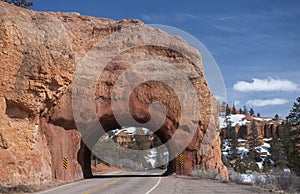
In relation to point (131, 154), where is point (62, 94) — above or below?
above

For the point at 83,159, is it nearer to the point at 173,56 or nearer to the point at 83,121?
the point at 83,121

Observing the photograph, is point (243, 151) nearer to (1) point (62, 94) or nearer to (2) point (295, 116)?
(2) point (295, 116)

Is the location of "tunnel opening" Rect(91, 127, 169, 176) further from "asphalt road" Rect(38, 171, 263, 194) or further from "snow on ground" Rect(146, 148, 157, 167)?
"asphalt road" Rect(38, 171, 263, 194)

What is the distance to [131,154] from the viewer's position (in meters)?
77.1

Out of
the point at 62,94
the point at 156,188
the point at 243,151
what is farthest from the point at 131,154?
the point at 156,188

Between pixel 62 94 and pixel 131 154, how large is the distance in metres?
53.2

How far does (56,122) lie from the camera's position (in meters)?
25.8

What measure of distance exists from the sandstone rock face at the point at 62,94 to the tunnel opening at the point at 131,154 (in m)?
29.5

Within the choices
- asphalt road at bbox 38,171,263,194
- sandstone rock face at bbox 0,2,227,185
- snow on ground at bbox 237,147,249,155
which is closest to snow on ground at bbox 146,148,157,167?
snow on ground at bbox 237,147,249,155

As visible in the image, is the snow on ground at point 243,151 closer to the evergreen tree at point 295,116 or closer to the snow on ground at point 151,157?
the snow on ground at point 151,157

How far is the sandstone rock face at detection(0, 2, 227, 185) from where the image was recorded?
1991 cm

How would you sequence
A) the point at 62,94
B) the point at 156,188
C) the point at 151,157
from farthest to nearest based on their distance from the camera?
the point at 151,157 → the point at 62,94 → the point at 156,188

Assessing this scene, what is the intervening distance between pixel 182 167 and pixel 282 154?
52.2 meters

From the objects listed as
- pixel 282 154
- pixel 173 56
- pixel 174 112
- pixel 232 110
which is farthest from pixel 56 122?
pixel 232 110
